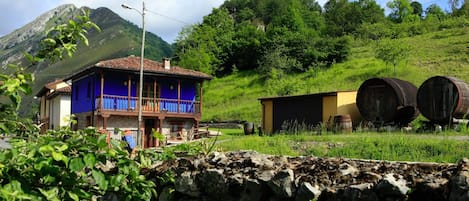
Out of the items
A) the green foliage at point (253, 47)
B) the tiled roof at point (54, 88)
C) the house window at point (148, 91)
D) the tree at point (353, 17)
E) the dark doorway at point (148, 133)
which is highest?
the tree at point (353, 17)

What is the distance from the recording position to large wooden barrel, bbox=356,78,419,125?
20.9 metres

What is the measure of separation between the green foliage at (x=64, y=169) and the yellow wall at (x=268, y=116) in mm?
22835

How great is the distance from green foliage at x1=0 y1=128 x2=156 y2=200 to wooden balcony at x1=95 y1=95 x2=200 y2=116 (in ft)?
80.2

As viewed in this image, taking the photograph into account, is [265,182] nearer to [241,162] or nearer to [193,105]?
[241,162]

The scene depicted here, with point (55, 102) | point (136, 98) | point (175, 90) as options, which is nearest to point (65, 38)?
point (136, 98)

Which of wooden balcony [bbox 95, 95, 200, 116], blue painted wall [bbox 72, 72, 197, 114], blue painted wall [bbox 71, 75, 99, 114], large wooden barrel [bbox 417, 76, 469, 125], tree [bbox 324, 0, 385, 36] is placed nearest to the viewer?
large wooden barrel [bbox 417, 76, 469, 125]

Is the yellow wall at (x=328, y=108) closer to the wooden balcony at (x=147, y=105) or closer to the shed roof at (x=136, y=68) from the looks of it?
the wooden balcony at (x=147, y=105)

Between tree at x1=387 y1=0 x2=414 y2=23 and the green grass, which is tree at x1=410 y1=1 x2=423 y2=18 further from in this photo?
the green grass

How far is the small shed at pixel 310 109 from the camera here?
23141 mm

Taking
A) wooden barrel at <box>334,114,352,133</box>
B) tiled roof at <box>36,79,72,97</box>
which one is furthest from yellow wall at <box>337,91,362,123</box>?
tiled roof at <box>36,79,72,97</box>

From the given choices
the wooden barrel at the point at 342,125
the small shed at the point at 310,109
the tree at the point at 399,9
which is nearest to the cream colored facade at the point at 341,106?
the small shed at the point at 310,109

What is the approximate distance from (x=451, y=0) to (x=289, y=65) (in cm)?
4504

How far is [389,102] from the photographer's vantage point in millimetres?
21141

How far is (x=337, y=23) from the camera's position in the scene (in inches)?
3132
